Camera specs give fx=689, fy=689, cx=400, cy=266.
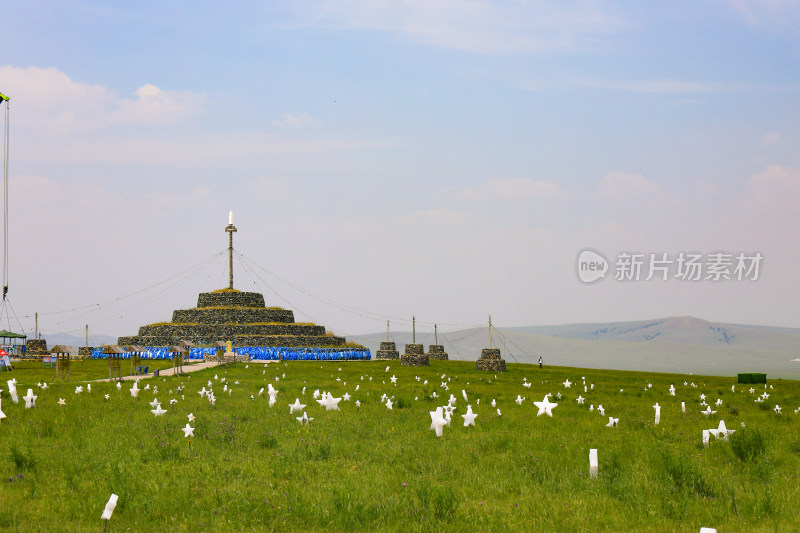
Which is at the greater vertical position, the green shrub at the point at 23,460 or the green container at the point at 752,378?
the green shrub at the point at 23,460

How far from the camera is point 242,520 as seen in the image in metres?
8.98

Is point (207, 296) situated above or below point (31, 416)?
above

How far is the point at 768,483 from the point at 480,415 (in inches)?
378

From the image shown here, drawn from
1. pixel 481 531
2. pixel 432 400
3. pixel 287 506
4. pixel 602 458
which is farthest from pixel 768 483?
pixel 432 400

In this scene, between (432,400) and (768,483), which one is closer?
(768,483)

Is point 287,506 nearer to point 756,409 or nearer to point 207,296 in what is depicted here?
point 756,409

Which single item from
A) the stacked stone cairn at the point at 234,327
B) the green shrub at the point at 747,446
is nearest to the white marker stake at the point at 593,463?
the green shrub at the point at 747,446

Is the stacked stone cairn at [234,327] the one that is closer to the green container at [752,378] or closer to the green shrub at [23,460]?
the green container at [752,378]

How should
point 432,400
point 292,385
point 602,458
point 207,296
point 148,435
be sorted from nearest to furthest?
point 602,458 < point 148,435 < point 432,400 < point 292,385 < point 207,296

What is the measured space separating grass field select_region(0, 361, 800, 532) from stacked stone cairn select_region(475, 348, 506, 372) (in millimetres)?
33713

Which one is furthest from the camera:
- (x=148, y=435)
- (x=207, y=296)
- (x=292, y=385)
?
(x=207, y=296)

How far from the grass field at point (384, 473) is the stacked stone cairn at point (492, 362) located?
1327 inches

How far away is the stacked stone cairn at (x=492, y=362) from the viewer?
5344cm

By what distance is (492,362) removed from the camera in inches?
2115
